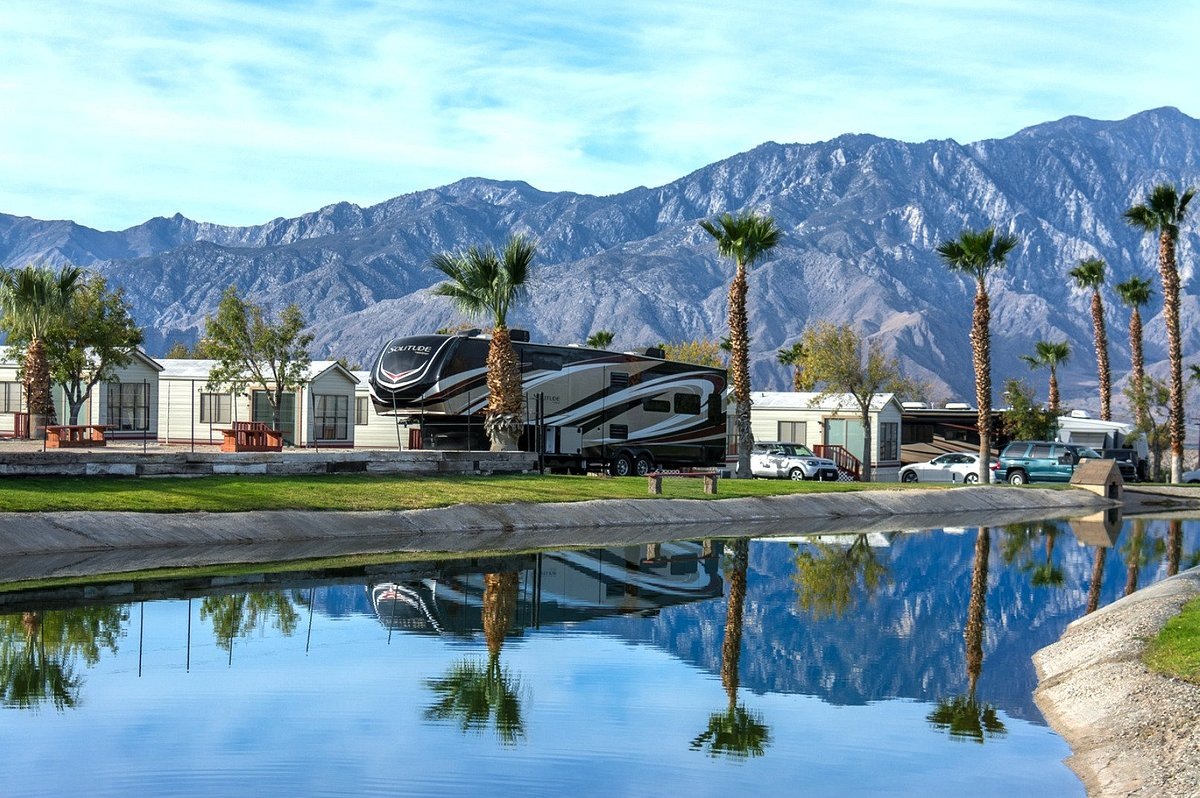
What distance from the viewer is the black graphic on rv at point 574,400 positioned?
38812 mm

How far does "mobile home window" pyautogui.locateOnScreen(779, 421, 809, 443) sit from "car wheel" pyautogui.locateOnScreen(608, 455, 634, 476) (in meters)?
21.5

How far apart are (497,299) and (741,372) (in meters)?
12.0

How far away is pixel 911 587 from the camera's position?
77.8 ft

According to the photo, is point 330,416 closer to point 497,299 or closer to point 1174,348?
point 497,299

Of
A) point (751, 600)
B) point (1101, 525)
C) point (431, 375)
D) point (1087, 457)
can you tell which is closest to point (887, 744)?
point (751, 600)

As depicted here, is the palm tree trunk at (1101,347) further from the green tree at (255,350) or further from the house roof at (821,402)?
the green tree at (255,350)

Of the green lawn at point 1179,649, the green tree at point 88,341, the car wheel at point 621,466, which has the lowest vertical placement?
the green lawn at point 1179,649

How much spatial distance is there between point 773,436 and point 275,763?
54.7 meters

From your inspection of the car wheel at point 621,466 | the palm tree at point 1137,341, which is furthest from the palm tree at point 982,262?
the palm tree at point 1137,341

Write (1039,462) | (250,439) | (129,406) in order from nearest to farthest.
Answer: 1. (250,439)
2. (129,406)
3. (1039,462)

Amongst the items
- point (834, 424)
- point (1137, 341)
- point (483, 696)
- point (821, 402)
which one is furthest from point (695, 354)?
point (483, 696)

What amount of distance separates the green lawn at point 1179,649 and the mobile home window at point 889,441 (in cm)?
4722

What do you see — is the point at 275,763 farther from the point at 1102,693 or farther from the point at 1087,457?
the point at 1087,457

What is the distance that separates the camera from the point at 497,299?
40.2m
